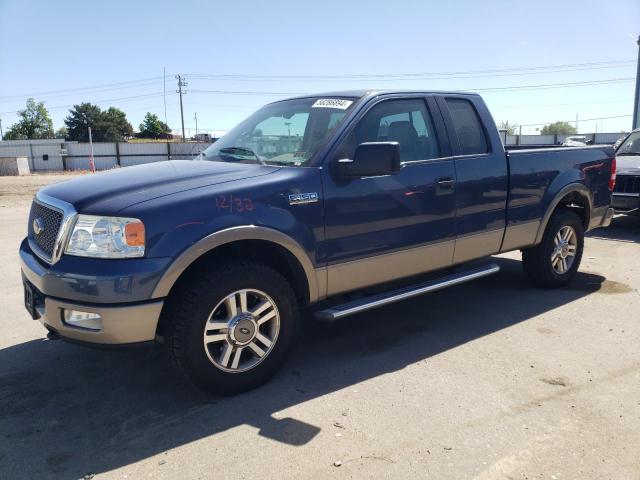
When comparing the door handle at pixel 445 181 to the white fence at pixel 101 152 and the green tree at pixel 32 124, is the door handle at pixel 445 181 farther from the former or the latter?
the green tree at pixel 32 124

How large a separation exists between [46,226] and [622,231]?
9.25 meters

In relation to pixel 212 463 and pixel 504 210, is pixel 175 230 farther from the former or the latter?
pixel 504 210

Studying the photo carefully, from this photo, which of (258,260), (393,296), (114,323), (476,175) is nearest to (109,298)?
(114,323)

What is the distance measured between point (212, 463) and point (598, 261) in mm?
6137

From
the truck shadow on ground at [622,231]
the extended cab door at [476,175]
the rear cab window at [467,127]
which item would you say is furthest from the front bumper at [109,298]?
the truck shadow on ground at [622,231]

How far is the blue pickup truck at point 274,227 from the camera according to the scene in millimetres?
2977

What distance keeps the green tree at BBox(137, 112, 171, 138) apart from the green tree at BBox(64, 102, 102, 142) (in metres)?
11.2

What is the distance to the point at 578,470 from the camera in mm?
2602

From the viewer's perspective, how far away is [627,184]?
8.89 meters

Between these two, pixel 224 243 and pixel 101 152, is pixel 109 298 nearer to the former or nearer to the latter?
pixel 224 243

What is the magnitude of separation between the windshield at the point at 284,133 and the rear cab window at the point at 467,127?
1115mm

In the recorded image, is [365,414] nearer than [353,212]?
Yes

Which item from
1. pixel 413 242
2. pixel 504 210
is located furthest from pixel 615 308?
pixel 413 242

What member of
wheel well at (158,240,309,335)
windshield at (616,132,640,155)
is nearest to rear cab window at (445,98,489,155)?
wheel well at (158,240,309,335)
